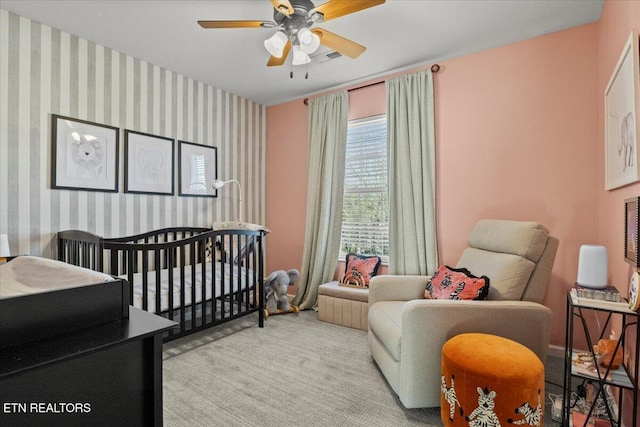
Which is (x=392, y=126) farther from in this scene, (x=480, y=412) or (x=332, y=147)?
(x=480, y=412)

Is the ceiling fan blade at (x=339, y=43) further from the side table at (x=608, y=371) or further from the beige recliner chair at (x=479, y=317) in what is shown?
the side table at (x=608, y=371)

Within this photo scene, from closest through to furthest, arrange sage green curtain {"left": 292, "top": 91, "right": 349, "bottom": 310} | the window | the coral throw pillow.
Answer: the coral throw pillow
the window
sage green curtain {"left": 292, "top": 91, "right": 349, "bottom": 310}

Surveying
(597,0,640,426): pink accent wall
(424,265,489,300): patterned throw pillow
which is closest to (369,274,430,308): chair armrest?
(424,265,489,300): patterned throw pillow

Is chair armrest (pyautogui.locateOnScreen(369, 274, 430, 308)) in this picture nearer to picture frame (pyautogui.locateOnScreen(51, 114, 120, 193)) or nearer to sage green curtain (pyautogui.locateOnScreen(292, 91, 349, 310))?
sage green curtain (pyautogui.locateOnScreen(292, 91, 349, 310))

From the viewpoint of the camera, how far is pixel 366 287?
10.2 ft

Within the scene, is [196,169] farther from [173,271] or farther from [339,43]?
[339,43]

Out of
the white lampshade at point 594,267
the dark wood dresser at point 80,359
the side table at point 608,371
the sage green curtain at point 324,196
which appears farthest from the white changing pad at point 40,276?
the sage green curtain at point 324,196

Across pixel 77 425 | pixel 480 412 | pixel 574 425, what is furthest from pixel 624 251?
pixel 77 425

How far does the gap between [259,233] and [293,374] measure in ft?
4.39

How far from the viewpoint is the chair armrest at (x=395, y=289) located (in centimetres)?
238

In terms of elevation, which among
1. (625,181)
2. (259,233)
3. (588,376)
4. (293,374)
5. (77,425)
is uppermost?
(625,181)

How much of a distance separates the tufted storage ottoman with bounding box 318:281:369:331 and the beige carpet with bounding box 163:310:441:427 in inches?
5.0

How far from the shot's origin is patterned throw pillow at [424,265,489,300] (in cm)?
195

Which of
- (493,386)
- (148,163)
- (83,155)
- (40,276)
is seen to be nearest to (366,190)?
(148,163)
